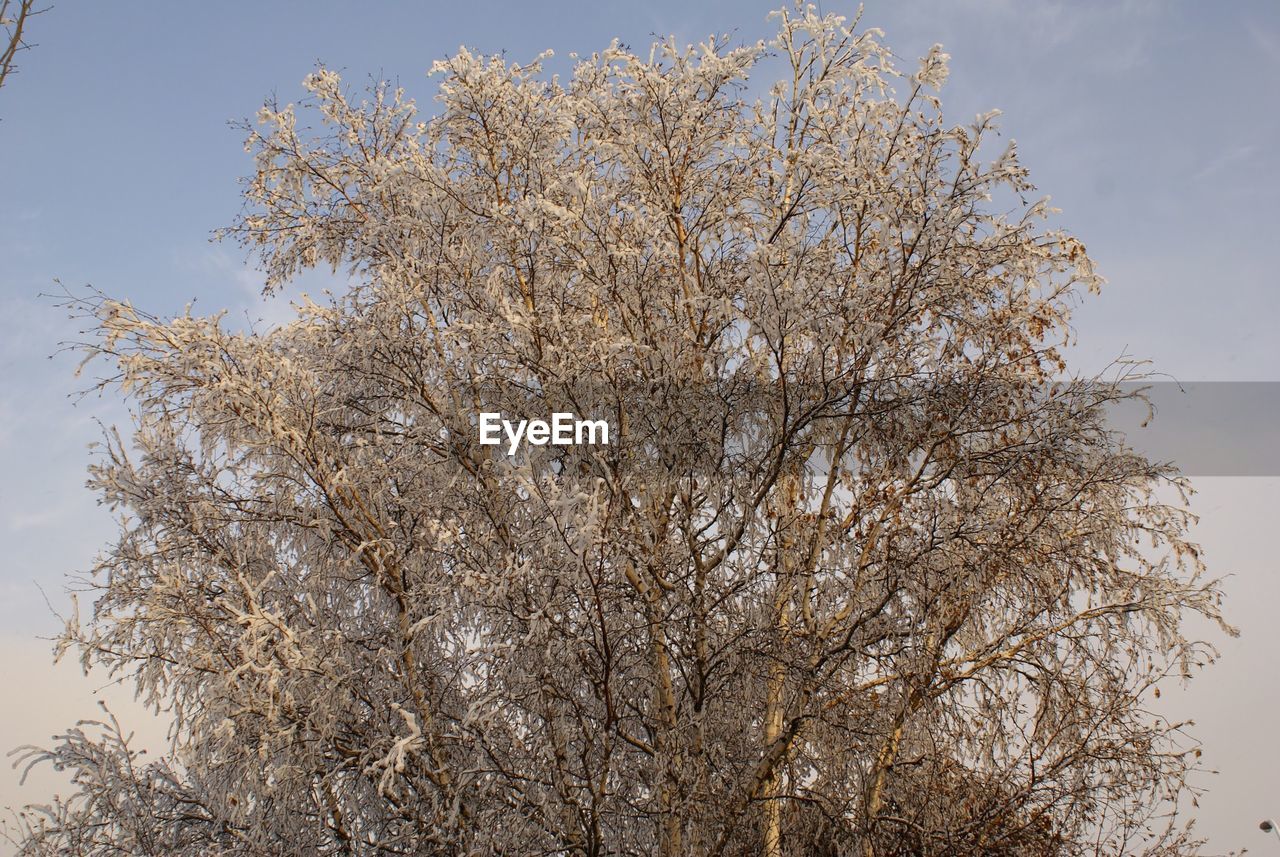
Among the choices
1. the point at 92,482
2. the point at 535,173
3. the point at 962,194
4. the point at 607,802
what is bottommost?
the point at 607,802

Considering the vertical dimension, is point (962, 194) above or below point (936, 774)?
above

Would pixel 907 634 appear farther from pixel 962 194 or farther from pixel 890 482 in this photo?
pixel 962 194

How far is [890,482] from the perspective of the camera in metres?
7.43

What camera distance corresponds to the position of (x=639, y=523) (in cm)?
622

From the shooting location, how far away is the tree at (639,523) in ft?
18.6

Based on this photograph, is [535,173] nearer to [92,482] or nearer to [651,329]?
[651,329]

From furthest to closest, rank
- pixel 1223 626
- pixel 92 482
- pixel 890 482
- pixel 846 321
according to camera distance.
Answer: pixel 1223 626 < pixel 890 482 < pixel 92 482 < pixel 846 321

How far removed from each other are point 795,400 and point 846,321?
3.11 feet

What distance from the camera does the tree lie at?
18.6 feet

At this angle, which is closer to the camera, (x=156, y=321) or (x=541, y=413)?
(x=156, y=321)

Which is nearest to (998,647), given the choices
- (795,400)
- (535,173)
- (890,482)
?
(890,482)

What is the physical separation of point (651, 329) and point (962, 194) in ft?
6.62

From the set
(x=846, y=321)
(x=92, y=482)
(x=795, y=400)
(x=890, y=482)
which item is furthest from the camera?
(x=890, y=482)

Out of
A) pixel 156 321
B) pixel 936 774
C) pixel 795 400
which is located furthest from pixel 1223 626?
pixel 156 321
